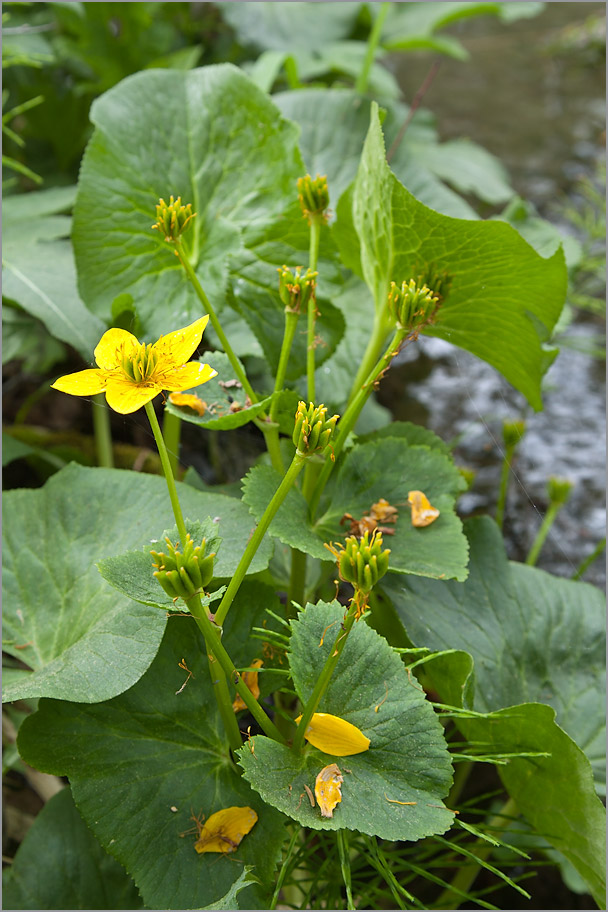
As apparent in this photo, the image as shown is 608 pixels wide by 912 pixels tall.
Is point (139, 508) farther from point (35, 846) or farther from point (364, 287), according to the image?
point (364, 287)

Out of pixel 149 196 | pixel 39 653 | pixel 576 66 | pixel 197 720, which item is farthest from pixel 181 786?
pixel 576 66

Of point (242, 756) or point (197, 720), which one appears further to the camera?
point (197, 720)

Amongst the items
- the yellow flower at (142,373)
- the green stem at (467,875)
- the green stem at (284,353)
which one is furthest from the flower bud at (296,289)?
the green stem at (467,875)

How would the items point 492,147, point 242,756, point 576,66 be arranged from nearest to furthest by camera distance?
point 242,756
point 492,147
point 576,66

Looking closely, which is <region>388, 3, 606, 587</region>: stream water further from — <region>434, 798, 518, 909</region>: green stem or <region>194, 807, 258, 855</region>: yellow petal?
<region>194, 807, 258, 855</region>: yellow petal

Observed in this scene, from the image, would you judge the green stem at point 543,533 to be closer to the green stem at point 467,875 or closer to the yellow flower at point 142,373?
the green stem at point 467,875

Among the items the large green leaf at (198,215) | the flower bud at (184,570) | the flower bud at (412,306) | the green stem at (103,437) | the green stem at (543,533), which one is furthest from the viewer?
the green stem at (103,437)

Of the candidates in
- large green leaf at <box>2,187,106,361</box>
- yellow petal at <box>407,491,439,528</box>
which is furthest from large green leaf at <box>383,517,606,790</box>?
large green leaf at <box>2,187,106,361</box>
